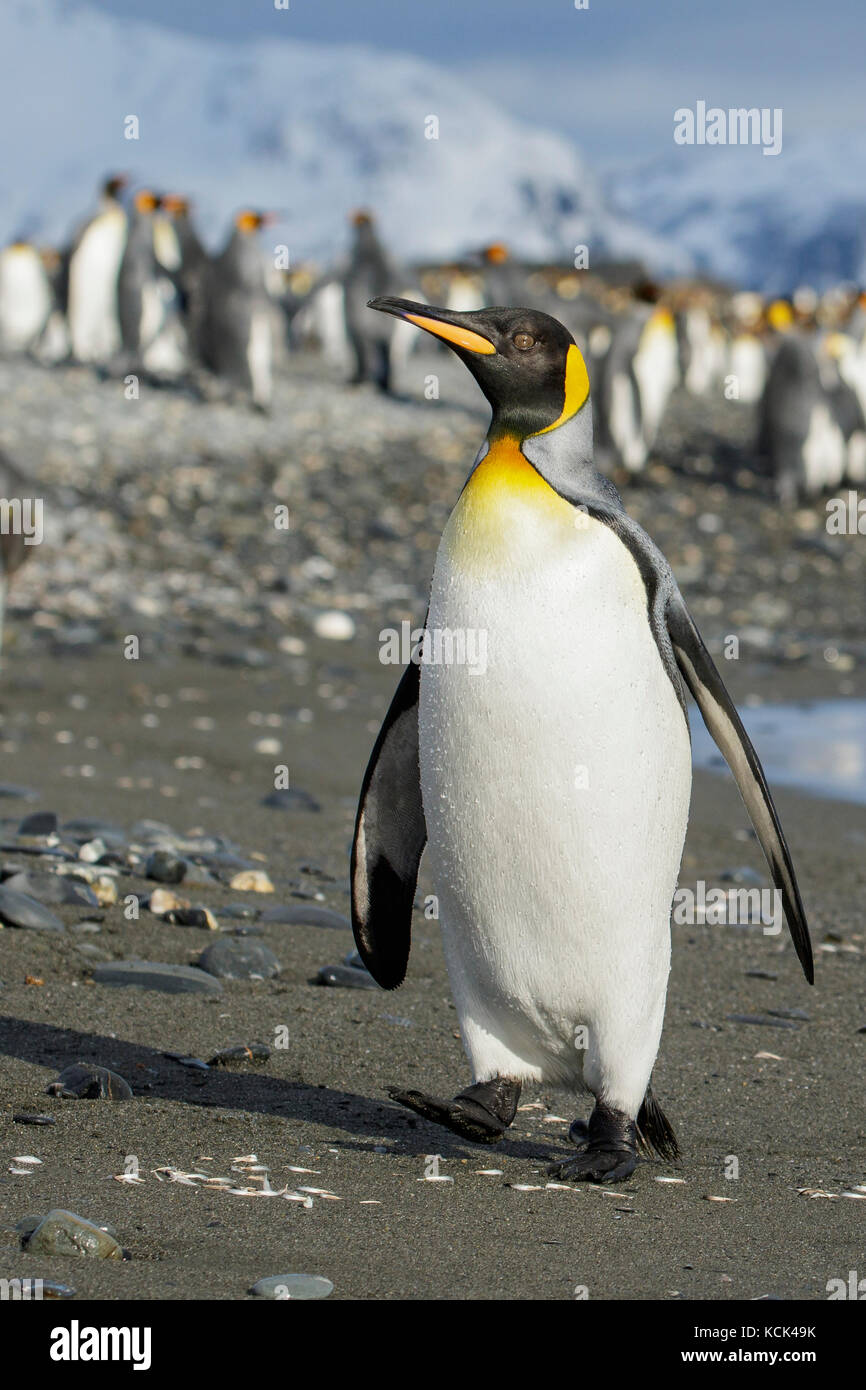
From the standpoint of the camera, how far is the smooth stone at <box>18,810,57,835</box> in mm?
5148

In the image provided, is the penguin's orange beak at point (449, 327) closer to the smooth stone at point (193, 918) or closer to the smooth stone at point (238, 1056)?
the smooth stone at point (238, 1056)

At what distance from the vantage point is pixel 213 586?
1109 cm

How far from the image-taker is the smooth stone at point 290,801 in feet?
20.6

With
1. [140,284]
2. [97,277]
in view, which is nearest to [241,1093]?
[140,284]

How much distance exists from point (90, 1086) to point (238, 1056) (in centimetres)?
39

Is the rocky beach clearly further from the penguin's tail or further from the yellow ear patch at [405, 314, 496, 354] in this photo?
the yellow ear patch at [405, 314, 496, 354]

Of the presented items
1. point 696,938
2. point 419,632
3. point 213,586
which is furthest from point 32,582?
point 419,632

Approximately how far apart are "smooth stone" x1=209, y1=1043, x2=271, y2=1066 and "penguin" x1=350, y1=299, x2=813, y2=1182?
0.51m

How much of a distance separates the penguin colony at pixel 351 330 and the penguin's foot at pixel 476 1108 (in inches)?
539

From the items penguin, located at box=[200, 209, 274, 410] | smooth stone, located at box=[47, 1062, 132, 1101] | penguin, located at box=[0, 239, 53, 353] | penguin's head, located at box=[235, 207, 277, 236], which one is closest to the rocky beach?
smooth stone, located at box=[47, 1062, 132, 1101]

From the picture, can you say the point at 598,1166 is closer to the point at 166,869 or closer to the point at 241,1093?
the point at 241,1093

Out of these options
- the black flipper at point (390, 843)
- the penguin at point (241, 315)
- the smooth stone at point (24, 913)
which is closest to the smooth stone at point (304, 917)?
the smooth stone at point (24, 913)

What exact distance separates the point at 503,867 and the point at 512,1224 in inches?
25.8

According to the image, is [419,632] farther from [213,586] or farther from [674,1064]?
[213,586]
